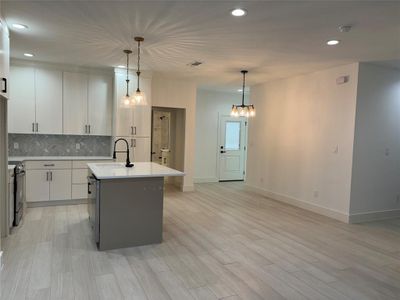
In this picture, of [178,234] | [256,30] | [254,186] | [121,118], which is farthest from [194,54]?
[254,186]

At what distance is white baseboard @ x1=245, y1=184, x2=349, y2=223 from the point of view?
16.4 ft

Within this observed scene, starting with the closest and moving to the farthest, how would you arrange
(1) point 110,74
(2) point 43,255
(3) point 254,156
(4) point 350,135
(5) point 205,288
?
(5) point 205,288
(2) point 43,255
(4) point 350,135
(1) point 110,74
(3) point 254,156

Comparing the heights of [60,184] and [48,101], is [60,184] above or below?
below

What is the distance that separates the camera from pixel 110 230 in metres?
3.49

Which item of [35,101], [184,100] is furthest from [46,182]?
[184,100]

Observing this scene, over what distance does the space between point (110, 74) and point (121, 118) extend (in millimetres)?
981

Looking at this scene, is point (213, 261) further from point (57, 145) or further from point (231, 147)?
point (231, 147)

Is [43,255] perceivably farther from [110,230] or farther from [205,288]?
[205,288]

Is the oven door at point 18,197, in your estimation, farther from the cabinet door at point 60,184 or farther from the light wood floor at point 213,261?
the cabinet door at point 60,184

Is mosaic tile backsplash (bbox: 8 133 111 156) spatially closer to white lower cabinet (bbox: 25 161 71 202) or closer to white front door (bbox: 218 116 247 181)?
white lower cabinet (bbox: 25 161 71 202)

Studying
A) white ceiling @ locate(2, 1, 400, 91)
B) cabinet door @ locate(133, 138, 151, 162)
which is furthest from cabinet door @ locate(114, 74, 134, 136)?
white ceiling @ locate(2, 1, 400, 91)

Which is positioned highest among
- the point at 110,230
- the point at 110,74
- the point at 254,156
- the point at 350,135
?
the point at 110,74

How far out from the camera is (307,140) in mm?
5691

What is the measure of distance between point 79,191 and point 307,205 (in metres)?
4.47
